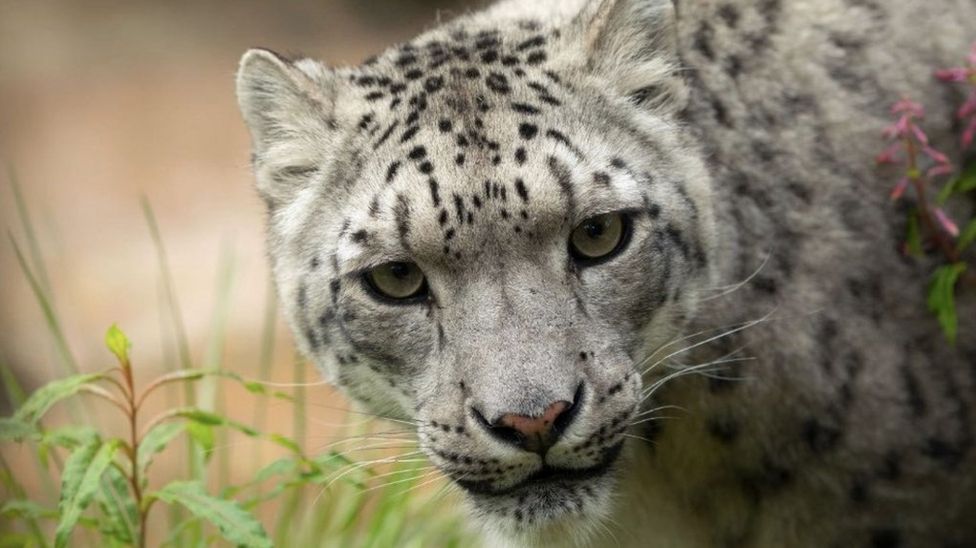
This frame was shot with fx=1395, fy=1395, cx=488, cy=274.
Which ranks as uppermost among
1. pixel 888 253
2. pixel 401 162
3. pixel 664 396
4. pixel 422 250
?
pixel 401 162

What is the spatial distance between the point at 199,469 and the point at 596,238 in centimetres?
307

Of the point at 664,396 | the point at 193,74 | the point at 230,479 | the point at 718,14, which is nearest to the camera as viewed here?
the point at 664,396

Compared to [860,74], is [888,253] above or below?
below

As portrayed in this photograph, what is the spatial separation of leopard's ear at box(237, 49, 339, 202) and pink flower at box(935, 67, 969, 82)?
2314 millimetres

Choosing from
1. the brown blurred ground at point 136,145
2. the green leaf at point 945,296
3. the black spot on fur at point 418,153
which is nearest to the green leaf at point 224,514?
the black spot on fur at point 418,153

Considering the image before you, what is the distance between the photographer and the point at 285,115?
5023 mm

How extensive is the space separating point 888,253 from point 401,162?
6.66 feet

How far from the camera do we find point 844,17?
564 cm

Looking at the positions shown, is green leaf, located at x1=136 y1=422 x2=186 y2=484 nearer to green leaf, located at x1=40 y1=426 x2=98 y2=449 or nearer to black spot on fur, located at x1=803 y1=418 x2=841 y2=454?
green leaf, located at x1=40 y1=426 x2=98 y2=449

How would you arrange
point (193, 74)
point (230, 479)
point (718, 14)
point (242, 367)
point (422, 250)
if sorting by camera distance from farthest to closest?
point (193, 74) < point (242, 367) < point (230, 479) < point (718, 14) < point (422, 250)

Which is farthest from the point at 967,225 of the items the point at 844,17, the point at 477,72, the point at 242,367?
the point at 242,367

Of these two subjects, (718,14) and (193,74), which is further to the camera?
(193,74)

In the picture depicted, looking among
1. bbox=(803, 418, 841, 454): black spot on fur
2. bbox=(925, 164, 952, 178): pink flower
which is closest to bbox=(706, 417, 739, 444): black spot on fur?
bbox=(803, 418, 841, 454): black spot on fur

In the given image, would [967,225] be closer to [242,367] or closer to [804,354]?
[804,354]
